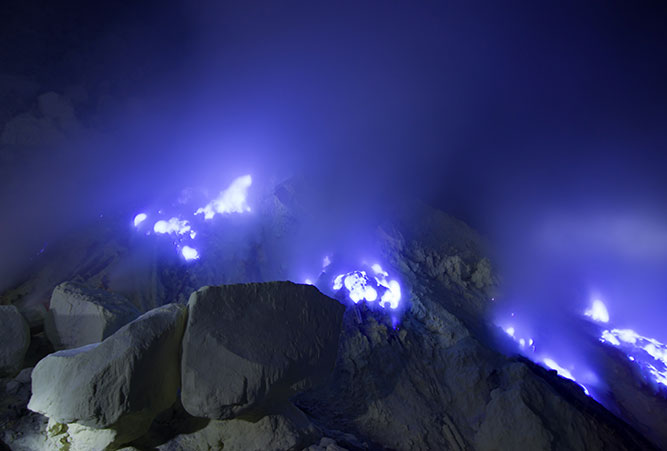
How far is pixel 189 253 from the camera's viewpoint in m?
9.80

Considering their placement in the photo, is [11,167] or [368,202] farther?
[368,202]

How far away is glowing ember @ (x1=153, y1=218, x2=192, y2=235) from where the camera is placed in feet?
32.6

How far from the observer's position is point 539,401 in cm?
670

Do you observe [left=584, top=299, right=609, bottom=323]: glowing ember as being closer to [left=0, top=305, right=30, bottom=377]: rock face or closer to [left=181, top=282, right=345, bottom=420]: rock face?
[left=181, top=282, right=345, bottom=420]: rock face

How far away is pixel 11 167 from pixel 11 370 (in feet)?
24.6

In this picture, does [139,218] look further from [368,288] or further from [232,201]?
[368,288]

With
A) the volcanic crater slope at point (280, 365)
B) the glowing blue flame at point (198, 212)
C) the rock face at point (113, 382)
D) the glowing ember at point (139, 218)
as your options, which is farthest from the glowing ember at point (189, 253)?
the rock face at point (113, 382)

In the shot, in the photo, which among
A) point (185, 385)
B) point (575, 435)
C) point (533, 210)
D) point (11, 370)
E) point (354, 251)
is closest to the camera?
point (185, 385)

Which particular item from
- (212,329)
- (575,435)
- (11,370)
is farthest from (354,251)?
(11,370)

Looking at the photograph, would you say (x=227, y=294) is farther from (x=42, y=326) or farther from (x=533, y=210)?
(x=533, y=210)

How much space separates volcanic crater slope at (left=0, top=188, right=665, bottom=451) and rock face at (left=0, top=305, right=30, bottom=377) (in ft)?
0.08

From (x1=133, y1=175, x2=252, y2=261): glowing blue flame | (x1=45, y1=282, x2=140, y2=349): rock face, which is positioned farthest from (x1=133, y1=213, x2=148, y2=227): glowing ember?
(x1=45, y1=282, x2=140, y2=349): rock face

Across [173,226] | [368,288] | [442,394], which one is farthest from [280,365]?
[173,226]

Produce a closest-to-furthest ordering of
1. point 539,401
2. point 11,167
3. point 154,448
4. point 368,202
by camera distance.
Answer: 1. point 154,448
2. point 539,401
3. point 11,167
4. point 368,202
